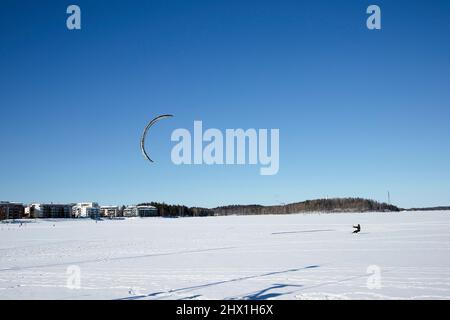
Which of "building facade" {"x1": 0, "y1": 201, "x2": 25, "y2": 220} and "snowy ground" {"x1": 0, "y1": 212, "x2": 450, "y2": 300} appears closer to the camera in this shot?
"snowy ground" {"x1": 0, "y1": 212, "x2": 450, "y2": 300}

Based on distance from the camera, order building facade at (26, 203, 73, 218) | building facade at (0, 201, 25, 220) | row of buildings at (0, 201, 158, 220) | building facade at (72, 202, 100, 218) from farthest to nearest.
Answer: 1. building facade at (72, 202, 100, 218)
2. building facade at (26, 203, 73, 218)
3. row of buildings at (0, 201, 158, 220)
4. building facade at (0, 201, 25, 220)

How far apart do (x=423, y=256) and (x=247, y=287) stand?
8783 millimetres

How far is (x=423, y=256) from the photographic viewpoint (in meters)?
15.3

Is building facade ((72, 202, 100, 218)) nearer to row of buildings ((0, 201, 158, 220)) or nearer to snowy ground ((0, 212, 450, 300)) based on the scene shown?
row of buildings ((0, 201, 158, 220))

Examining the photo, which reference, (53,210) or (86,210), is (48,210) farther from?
(86,210)

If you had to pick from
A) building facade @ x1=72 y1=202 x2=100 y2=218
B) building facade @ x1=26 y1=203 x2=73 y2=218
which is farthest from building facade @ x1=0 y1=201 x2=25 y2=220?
building facade @ x1=72 y1=202 x2=100 y2=218

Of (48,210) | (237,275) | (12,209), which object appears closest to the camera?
(237,275)

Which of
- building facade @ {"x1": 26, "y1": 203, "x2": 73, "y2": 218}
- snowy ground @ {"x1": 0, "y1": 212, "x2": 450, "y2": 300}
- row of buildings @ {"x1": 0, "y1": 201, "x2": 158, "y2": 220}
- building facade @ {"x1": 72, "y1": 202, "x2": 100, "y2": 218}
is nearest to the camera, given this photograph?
snowy ground @ {"x1": 0, "y1": 212, "x2": 450, "y2": 300}

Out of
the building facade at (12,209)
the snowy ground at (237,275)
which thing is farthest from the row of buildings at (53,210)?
the snowy ground at (237,275)

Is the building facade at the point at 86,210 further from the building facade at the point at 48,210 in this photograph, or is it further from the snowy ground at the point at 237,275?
the snowy ground at the point at 237,275

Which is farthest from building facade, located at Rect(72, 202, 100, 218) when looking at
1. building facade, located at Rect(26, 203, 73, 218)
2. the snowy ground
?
the snowy ground

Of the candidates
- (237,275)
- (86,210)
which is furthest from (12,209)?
(237,275)

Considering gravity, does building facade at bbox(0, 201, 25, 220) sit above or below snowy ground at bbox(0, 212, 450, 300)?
below
